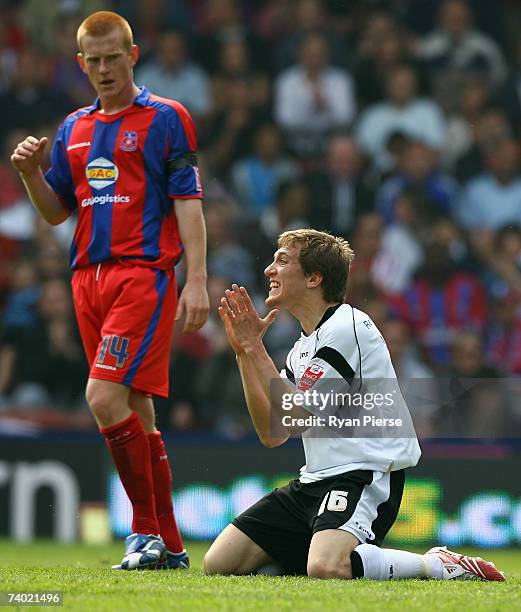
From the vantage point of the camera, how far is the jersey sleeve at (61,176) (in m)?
6.06

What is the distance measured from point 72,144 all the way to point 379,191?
20.9 feet

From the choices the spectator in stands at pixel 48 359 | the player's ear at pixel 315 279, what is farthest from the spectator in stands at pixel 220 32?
the player's ear at pixel 315 279

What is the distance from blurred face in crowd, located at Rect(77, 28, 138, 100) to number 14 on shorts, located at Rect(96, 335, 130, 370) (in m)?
1.17

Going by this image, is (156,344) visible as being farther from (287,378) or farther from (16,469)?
(16,469)

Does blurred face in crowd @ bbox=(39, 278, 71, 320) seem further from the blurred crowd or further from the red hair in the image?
the red hair

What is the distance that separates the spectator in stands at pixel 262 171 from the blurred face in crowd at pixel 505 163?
197cm

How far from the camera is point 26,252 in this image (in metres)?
11.3

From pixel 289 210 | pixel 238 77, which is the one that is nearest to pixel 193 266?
pixel 289 210

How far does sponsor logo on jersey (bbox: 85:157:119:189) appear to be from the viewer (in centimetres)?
584

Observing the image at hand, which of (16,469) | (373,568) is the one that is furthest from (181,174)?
(16,469)

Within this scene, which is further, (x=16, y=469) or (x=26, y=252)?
(x=26, y=252)

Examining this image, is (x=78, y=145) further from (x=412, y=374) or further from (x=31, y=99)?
(x=31, y=99)

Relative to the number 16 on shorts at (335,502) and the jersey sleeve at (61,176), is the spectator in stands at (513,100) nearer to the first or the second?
the jersey sleeve at (61,176)

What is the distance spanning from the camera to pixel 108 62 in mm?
5816
